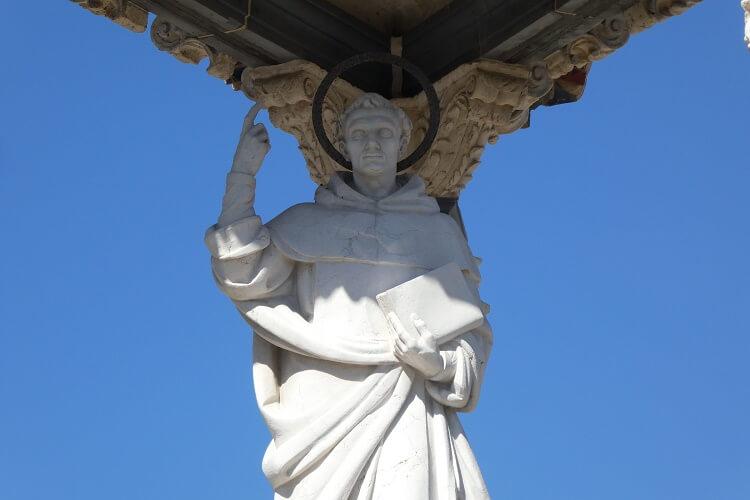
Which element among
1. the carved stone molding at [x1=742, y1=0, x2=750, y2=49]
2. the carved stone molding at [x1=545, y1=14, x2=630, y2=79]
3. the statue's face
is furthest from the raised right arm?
the carved stone molding at [x1=742, y1=0, x2=750, y2=49]

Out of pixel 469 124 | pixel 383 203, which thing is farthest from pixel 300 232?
pixel 469 124

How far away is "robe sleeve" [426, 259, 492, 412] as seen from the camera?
767cm

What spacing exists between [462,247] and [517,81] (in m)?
1.22

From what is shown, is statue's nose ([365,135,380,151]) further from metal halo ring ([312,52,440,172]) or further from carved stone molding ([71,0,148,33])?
carved stone molding ([71,0,148,33])

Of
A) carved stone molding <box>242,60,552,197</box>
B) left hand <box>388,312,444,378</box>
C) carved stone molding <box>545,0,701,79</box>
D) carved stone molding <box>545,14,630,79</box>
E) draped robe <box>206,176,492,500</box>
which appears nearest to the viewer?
draped robe <box>206,176,492,500</box>

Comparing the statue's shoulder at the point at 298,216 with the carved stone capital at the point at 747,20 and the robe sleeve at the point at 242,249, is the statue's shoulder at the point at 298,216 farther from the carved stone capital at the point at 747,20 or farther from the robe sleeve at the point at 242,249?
the carved stone capital at the point at 747,20

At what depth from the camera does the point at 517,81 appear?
358 inches

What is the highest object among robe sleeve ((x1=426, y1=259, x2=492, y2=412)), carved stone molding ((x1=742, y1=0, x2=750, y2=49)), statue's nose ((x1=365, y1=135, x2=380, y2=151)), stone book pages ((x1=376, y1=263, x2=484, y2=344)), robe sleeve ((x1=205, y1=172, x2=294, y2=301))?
statue's nose ((x1=365, y1=135, x2=380, y2=151))

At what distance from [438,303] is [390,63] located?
1305 mm

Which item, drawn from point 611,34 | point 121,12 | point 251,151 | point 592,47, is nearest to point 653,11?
point 611,34

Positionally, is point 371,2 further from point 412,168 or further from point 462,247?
point 462,247

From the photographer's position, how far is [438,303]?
784 cm

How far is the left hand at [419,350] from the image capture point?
7.60 metres

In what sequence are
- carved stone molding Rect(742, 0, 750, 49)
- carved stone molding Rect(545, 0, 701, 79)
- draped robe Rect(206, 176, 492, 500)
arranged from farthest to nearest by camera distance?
carved stone molding Rect(545, 0, 701, 79) < draped robe Rect(206, 176, 492, 500) < carved stone molding Rect(742, 0, 750, 49)
